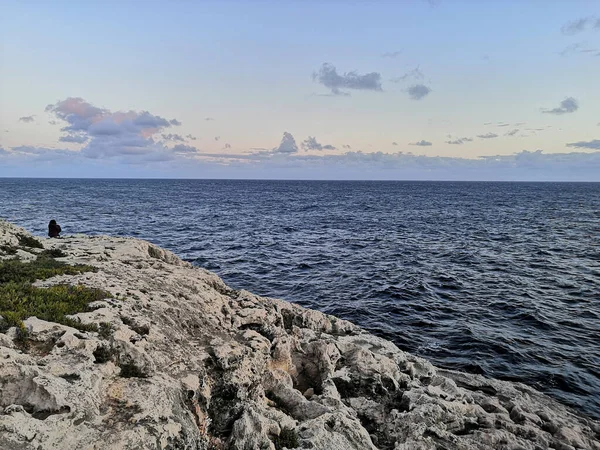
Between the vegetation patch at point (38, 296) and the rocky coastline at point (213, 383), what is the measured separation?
0.29 ft

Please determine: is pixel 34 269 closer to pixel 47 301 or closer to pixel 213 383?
pixel 47 301

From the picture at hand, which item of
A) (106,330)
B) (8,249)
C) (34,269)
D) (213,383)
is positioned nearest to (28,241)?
(8,249)

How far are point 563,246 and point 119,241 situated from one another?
48589mm

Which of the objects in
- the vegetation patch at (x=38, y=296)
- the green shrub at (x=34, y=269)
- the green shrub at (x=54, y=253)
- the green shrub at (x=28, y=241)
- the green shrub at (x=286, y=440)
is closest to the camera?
the green shrub at (x=286, y=440)

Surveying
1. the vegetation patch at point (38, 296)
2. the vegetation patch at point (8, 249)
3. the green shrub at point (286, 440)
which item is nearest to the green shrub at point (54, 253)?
the vegetation patch at point (8, 249)

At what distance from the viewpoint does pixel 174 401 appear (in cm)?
861

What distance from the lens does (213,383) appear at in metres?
10.4

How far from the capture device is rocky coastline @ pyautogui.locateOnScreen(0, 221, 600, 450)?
299 inches

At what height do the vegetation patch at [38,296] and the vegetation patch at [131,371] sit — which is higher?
the vegetation patch at [38,296]

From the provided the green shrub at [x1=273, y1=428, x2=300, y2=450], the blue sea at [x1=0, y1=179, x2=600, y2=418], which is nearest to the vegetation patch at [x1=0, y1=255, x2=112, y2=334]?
the green shrub at [x1=273, y1=428, x2=300, y2=450]

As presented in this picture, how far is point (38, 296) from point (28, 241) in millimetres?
9336

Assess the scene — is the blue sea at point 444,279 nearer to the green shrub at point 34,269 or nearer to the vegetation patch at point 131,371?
the vegetation patch at point 131,371

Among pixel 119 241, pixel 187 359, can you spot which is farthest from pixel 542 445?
pixel 119 241

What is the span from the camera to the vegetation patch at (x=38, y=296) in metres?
9.92
